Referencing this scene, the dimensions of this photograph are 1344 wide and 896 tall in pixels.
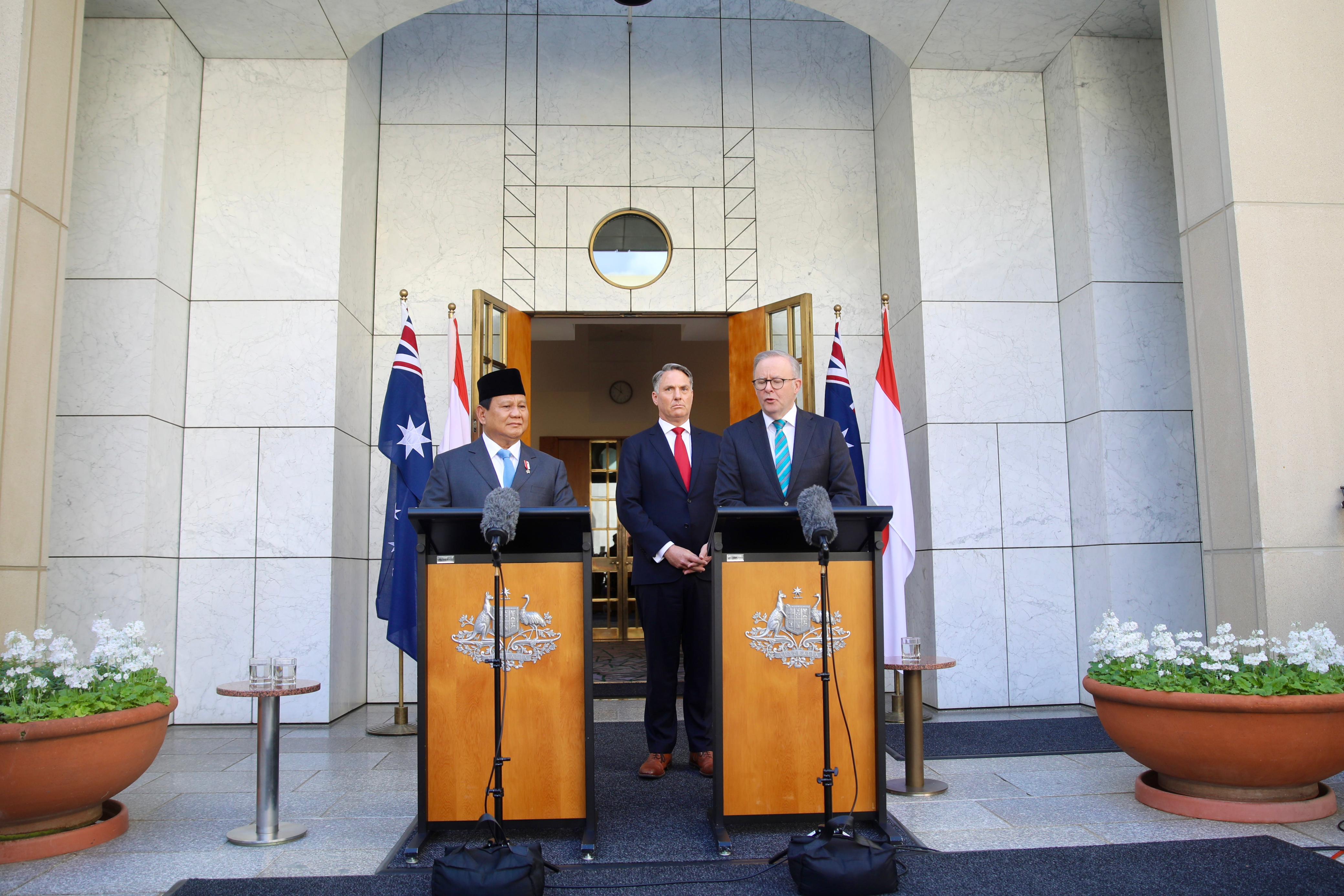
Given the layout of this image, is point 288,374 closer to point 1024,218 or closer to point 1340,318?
point 1024,218

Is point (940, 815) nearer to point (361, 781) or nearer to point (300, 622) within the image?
point (361, 781)

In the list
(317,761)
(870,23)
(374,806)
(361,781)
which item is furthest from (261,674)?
(870,23)

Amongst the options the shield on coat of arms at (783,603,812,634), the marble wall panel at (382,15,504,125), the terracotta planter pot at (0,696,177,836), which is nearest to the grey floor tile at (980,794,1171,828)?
the shield on coat of arms at (783,603,812,634)

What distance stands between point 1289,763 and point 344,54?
20.2 feet

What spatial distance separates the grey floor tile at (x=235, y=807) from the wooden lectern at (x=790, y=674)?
5.54 feet

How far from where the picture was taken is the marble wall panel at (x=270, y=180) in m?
5.84

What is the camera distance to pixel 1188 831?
3.17 meters

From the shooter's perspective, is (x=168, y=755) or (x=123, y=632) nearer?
(x=123, y=632)

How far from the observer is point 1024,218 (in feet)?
20.1

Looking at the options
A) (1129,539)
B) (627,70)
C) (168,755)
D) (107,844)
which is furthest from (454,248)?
(1129,539)

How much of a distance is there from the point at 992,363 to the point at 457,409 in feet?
11.1

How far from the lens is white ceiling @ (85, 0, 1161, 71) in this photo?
18.1ft

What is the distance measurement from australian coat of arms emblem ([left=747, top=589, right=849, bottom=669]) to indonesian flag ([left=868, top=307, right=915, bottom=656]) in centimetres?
232

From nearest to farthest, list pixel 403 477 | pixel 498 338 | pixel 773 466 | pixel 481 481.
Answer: pixel 481 481, pixel 773 466, pixel 403 477, pixel 498 338
